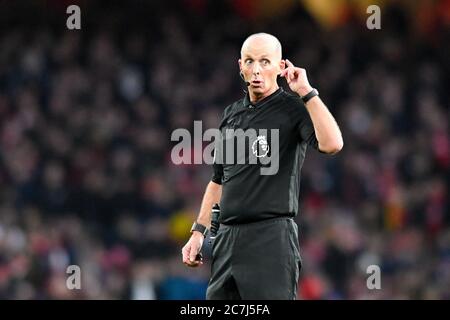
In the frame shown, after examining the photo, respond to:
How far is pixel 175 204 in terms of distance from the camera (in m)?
8.86

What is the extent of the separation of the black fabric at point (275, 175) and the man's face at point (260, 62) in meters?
0.10

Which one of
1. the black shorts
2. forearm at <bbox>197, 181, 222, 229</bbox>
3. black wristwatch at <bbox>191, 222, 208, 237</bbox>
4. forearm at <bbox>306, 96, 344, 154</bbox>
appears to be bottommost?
the black shorts

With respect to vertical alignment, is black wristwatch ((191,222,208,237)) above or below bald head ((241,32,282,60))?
below

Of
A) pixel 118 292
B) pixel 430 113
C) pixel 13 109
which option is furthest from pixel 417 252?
pixel 13 109

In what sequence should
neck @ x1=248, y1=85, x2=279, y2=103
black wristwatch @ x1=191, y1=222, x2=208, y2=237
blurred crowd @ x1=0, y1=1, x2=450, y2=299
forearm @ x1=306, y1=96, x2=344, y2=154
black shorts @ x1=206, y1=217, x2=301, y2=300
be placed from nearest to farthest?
forearm @ x1=306, y1=96, x2=344, y2=154
black shorts @ x1=206, y1=217, x2=301, y2=300
neck @ x1=248, y1=85, x2=279, y2=103
black wristwatch @ x1=191, y1=222, x2=208, y2=237
blurred crowd @ x1=0, y1=1, x2=450, y2=299

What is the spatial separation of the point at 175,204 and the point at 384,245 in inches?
70.0

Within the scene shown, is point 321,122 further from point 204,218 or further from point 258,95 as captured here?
point 204,218

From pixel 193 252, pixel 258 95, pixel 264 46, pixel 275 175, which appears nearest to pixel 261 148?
pixel 275 175

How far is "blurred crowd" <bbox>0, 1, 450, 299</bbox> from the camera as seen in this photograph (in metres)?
8.12

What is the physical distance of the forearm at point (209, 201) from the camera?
14.3 ft

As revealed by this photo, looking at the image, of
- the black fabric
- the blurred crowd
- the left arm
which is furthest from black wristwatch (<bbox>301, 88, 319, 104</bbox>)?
the blurred crowd

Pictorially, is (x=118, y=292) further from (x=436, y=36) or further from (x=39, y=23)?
(x=436, y=36)

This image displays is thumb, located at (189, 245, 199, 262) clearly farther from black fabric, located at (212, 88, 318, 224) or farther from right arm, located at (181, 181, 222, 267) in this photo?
black fabric, located at (212, 88, 318, 224)

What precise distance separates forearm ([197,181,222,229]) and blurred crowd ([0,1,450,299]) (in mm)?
3227
